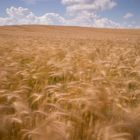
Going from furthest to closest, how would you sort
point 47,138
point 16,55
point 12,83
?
point 16,55, point 12,83, point 47,138

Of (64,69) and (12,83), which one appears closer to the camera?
(12,83)

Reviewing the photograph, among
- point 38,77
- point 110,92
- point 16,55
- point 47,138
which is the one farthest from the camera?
point 16,55

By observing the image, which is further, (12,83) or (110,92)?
(12,83)

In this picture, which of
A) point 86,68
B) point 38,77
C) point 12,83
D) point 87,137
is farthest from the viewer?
point 86,68

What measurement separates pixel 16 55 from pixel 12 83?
211 centimetres

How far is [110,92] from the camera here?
6.52 ft

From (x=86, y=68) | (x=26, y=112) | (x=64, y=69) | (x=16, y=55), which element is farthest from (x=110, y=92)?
(x=16, y=55)

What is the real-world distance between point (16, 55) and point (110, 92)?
295 centimetres

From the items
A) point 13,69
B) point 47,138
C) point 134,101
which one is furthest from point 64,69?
point 47,138

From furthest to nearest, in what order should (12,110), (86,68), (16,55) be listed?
(16,55)
(86,68)
(12,110)

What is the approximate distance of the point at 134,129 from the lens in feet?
5.03

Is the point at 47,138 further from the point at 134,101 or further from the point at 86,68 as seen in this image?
the point at 86,68

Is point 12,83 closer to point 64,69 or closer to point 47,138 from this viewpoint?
point 64,69

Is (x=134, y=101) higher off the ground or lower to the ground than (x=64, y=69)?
lower
